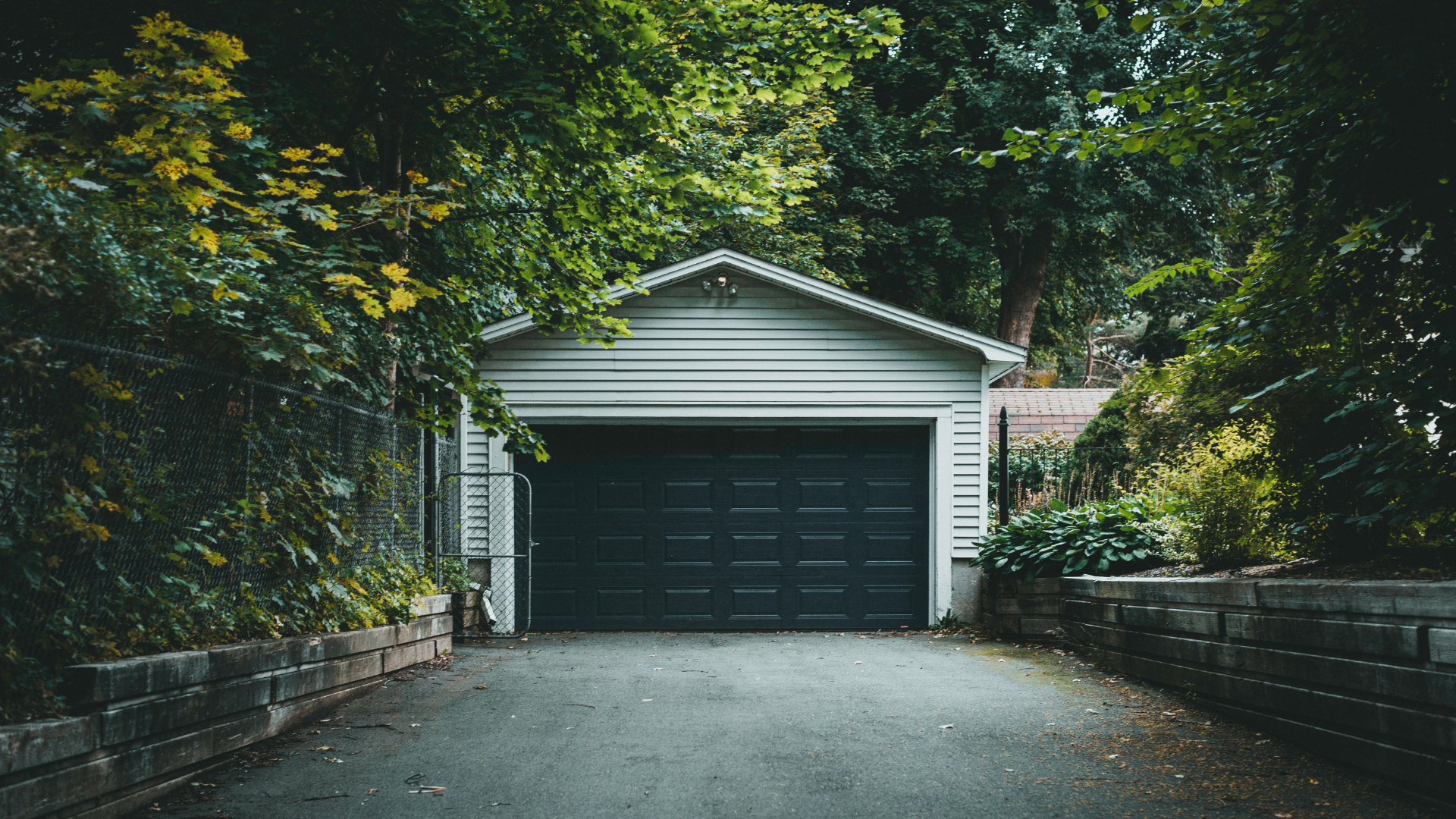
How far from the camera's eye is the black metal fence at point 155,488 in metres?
3.59

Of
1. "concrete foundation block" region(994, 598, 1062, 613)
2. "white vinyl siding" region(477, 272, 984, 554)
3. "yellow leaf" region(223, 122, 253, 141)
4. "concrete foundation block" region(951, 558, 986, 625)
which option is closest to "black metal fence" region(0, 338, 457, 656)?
"yellow leaf" region(223, 122, 253, 141)

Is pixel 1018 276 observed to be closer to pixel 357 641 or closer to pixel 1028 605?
pixel 1028 605

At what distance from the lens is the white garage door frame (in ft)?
38.2

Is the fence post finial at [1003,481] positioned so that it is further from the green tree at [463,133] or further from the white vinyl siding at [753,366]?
the green tree at [463,133]

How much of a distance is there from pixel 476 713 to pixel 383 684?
1337mm

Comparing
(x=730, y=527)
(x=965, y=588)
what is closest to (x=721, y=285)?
(x=730, y=527)

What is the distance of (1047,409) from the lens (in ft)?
65.4

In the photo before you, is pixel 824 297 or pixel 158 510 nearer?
pixel 158 510

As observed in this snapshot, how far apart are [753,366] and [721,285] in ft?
3.39

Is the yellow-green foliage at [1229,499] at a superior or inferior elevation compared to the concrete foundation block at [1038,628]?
superior

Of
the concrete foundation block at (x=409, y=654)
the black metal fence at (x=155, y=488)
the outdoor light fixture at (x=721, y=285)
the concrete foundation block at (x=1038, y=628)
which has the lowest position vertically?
the concrete foundation block at (x=1038, y=628)

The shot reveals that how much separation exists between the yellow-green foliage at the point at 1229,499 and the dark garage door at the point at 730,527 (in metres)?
5.00

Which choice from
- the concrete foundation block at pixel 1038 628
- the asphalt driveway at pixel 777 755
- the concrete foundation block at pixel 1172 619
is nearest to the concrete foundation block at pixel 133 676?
the asphalt driveway at pixel 777 755

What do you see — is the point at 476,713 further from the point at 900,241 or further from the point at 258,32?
the point at 900,241
